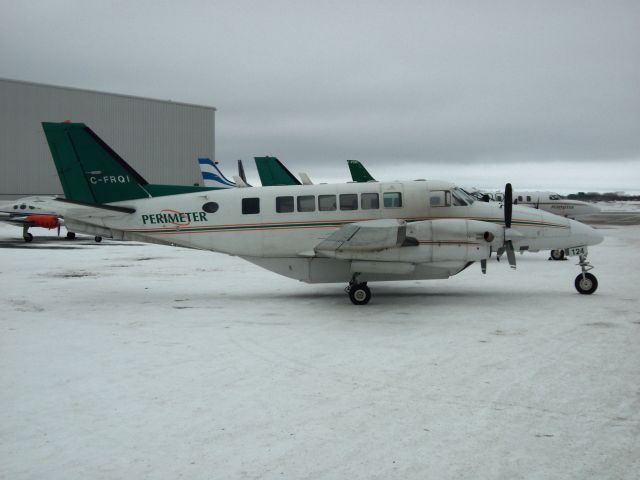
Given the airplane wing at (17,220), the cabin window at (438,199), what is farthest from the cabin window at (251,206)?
the airplane wing at (17,220)

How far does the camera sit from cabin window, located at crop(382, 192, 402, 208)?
14.9 m

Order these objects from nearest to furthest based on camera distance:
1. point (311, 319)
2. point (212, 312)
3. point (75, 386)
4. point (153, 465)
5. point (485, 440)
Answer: point (153, 465)
point (485, 440)
point (75, 386)
point (311, 319)
point (212, 312)

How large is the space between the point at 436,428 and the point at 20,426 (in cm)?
464

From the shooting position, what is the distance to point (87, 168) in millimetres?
15781

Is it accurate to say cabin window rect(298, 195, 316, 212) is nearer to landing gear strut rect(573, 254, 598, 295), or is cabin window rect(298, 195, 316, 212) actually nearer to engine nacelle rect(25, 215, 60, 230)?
landing gear strut rect(573, 254, 598, 295)

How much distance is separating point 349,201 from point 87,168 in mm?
7405

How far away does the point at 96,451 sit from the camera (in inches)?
223

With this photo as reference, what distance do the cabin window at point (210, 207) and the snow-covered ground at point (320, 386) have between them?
239 centimetres

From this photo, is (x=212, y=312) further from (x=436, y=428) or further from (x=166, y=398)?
(x=436, y=428)

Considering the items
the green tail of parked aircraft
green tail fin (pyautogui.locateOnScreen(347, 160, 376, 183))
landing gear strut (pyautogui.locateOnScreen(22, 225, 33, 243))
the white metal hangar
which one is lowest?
landing gear strut (pyautogui.locateOnScreen(22, 225, 33, 243))

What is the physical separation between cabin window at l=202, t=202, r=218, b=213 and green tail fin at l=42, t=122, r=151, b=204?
78.3 inches

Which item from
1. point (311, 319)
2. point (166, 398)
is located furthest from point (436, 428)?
point (311, 319)

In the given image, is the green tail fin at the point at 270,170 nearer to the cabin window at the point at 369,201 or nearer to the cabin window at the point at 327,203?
the cabin window at the point at 327,203

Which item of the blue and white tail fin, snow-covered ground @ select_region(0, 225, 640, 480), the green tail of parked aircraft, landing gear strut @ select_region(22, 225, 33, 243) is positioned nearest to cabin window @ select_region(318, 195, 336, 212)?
snow-covered ground @ select_region(0, 225, 640, 480)
